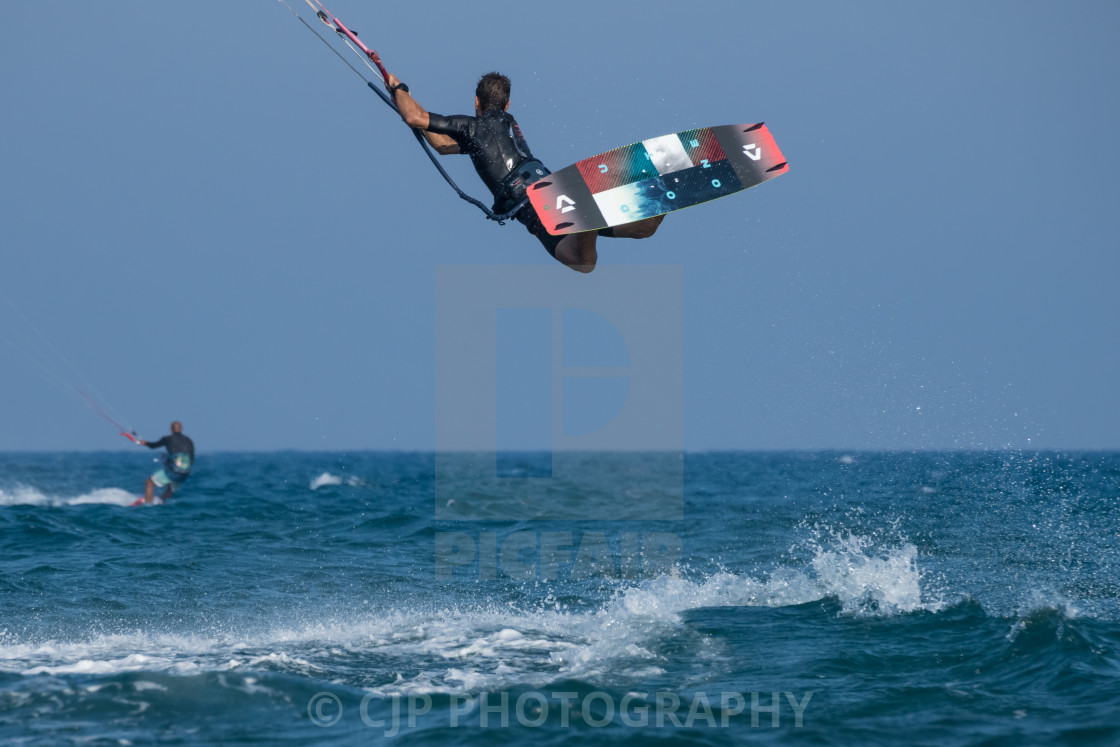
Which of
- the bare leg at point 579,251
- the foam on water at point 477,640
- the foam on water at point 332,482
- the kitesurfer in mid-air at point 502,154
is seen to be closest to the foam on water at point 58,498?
the foam on water at point 332,482

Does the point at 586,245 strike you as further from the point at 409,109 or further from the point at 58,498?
the point at 58,498

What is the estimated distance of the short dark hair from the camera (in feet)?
22.8

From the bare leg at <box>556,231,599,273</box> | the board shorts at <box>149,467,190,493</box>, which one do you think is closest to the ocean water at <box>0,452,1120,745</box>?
the bare leg at <box>556,231,599,273</box>

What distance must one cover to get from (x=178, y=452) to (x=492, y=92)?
53.0ft

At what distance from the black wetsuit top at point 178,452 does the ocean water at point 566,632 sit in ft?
11.8

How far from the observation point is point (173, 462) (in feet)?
67.1

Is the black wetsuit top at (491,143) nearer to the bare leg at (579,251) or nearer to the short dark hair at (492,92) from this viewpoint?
the short dark hair at (492,92)

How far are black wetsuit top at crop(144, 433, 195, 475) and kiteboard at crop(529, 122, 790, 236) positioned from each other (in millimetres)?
15971

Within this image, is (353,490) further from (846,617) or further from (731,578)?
(846,617)

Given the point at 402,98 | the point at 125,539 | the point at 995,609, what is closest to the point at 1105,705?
the point at 995,609

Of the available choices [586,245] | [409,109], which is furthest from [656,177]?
[409,109]

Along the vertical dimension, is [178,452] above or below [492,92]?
below

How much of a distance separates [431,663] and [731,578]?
478 cm

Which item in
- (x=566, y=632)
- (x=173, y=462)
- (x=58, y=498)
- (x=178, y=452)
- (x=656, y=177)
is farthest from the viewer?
(x=58, y=498)
